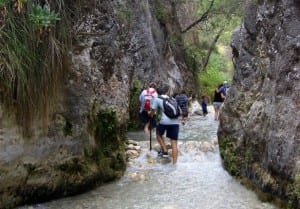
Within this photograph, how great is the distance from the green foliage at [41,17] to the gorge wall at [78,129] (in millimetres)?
1151

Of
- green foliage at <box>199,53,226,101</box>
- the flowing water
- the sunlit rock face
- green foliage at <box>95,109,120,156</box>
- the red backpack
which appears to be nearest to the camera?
the sunlit rock face

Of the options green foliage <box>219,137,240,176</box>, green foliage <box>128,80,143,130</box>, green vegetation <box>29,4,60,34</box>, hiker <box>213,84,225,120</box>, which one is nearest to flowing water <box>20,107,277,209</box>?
green foliage <box>219,137,240,176</box>

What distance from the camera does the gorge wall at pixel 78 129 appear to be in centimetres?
723

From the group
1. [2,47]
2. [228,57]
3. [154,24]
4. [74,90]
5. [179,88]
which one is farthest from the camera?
[228,57]

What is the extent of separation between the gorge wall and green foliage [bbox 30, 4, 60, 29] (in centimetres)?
115

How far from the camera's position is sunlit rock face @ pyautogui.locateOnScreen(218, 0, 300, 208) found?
7.45 meters

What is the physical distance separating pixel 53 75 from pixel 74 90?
83cm

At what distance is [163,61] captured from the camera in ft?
85.9

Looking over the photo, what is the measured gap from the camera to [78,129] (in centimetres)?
842

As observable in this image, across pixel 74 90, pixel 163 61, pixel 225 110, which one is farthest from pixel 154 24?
pixel 74 90

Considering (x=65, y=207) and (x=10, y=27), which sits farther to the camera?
(x=65, y=207)

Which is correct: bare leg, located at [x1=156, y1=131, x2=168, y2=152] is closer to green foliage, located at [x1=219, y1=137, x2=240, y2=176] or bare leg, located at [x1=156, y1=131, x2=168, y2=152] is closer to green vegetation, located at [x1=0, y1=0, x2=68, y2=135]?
green foliage, located at [x1=219, y1=137, x2=240, y2=176]

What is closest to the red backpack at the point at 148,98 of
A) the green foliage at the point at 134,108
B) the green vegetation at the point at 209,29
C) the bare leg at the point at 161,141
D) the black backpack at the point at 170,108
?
the bare leg at the point at 161,141

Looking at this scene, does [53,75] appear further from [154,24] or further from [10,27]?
[154,24]
